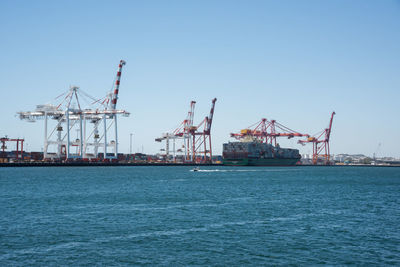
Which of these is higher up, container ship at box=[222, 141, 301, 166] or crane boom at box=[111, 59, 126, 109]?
crane boom at box=[111, 59, 126, 109]

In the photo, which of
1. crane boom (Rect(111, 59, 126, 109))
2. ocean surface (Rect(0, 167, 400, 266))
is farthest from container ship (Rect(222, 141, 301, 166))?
ocean surface (Rect(0, 167, 400, 266))

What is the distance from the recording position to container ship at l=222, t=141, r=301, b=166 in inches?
6698

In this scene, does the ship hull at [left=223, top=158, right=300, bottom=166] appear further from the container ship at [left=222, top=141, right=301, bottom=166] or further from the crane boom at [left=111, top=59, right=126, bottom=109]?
the crane boom at [left=111, top=59, right=126, bottom=109]

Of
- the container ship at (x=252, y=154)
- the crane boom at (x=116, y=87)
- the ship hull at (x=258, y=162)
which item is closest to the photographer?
the crane boom at (x=116, y=87)

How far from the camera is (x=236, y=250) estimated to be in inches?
864

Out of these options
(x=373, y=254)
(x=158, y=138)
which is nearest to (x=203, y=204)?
(x=373, y=254)

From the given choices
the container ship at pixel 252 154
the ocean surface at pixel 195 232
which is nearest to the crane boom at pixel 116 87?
the container ship at pixel 252 154

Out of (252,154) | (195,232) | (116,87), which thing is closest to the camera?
(195,232)

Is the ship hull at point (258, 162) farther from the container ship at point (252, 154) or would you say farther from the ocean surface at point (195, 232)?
the ocean surface at point (195, 232)

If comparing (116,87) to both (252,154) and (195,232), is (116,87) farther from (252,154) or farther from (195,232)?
(195,232)

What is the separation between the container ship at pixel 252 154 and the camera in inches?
6698

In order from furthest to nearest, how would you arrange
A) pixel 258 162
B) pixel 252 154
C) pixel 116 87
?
pixel 258 162 < pixel 252 154 < pixel 116 87

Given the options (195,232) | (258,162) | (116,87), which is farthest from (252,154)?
(195,232)

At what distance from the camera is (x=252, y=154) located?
559 ft
